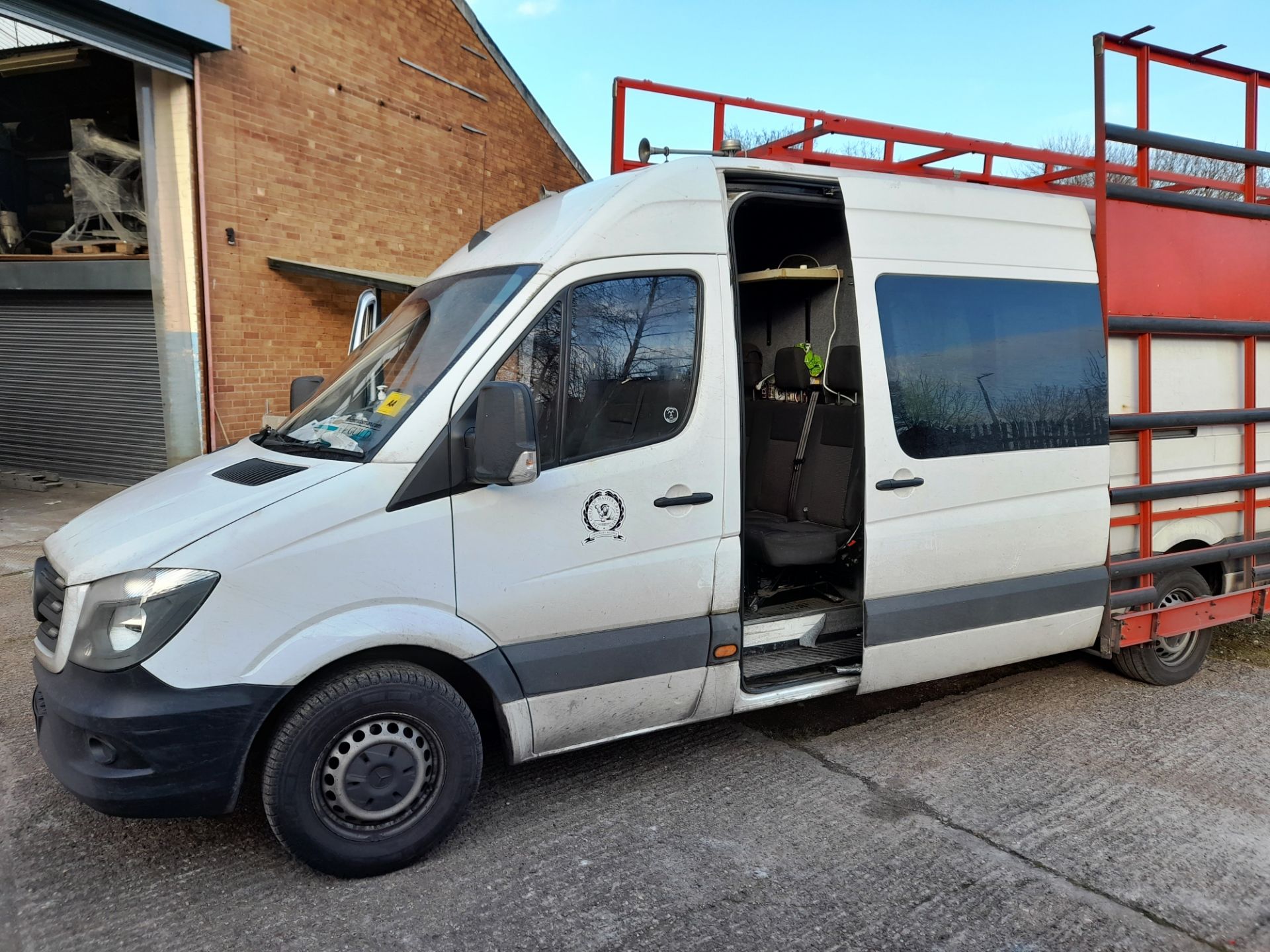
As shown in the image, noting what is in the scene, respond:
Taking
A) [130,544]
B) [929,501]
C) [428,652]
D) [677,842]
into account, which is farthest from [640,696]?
[130,544]

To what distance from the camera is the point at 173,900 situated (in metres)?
3.13

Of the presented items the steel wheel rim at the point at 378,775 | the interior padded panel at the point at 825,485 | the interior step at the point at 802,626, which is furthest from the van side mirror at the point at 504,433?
→ the interior padded panel at the point at 825,485

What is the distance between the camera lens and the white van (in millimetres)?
3014

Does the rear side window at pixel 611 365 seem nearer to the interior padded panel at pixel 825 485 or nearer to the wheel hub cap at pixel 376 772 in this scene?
the wheel hub cap at pixel 376 772


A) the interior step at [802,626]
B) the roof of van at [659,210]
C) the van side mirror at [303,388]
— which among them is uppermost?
the roof of van at [659,210]

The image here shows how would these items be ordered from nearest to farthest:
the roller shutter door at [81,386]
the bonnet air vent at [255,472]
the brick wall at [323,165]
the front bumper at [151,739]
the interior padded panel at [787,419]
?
the front bumper at [151,739] < the bonnet air vent at [255,472] < the interior padded panel at [787,419] < the brick wall at [323,165] < the roller shutter door at [81,386]

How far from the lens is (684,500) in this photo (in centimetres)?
367

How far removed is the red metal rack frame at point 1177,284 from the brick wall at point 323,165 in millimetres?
7025

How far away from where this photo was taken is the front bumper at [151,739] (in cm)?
289

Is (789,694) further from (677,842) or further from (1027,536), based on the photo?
(1027,536)

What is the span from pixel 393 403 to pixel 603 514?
886 millimetres

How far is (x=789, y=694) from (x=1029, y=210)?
8.77 ft

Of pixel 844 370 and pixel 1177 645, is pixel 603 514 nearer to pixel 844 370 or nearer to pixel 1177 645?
pixel 844 370

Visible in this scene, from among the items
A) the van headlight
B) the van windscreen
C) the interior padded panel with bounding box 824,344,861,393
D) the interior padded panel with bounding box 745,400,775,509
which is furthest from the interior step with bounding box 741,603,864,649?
the van headlight
